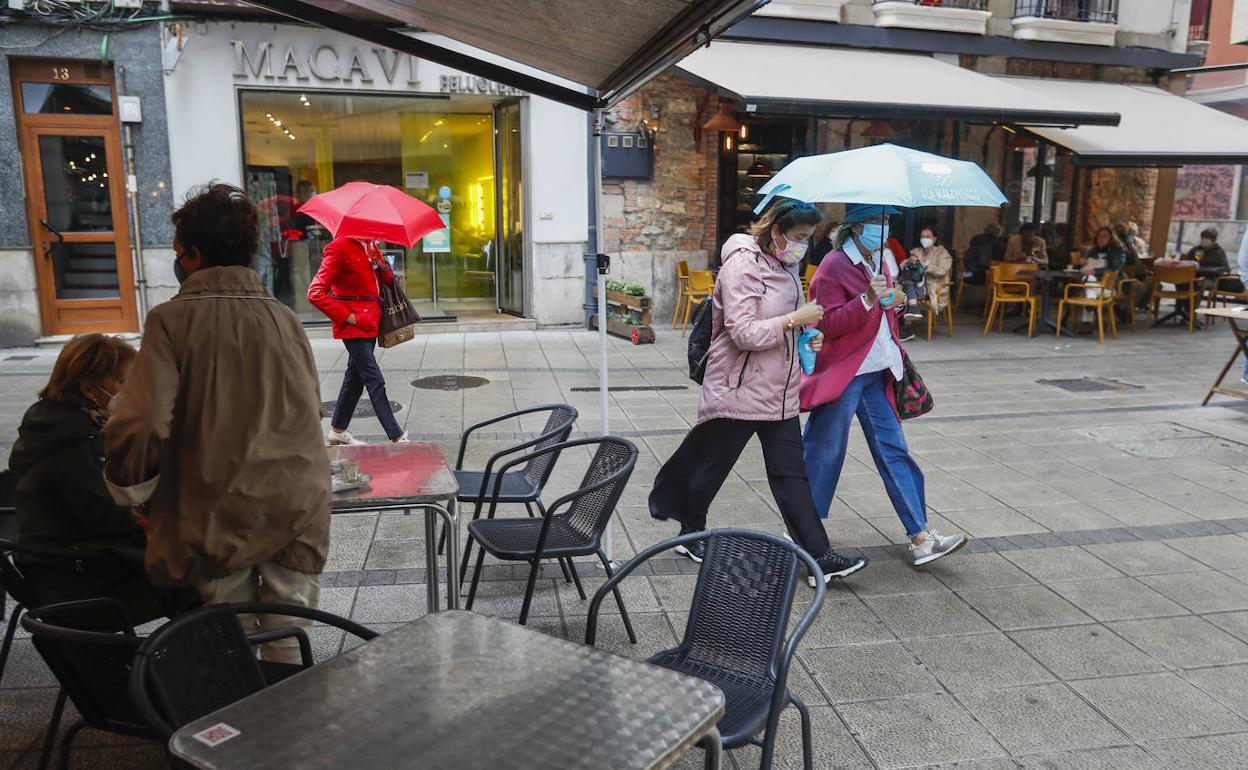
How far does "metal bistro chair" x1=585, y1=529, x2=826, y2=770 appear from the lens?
273 cm

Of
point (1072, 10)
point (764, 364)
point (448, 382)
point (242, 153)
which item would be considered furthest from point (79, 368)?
point (1072, 10)

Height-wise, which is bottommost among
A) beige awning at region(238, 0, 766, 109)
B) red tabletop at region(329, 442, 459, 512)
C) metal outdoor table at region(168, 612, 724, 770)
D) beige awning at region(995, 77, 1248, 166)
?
metal outdoor table at region(168, 612, 724, 770)

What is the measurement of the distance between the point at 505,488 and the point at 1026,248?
12.7 m

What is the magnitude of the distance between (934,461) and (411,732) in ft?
18.5

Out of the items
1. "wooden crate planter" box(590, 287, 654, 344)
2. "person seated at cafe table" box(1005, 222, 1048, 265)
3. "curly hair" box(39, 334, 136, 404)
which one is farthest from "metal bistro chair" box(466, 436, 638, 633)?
"person seated at cafe table" box(1005, 222, 1048, 265)

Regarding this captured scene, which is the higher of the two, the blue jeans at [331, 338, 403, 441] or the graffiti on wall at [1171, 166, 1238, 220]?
the graffiti on wall at [1171, 166, 1238, 220]

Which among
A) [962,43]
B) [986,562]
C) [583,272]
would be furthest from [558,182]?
[986,562]

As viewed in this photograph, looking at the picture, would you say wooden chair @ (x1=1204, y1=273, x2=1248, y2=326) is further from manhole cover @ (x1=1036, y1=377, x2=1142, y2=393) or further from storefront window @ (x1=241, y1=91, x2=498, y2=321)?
storefront window @ (x1=241, y1=91, x2=498, y2=321)

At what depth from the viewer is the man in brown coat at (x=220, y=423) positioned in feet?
8.29

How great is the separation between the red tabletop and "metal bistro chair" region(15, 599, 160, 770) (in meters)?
0.88

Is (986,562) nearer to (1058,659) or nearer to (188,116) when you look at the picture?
(1058,659)

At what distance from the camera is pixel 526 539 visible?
12.8 feet

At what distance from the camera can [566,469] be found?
6.52 metres

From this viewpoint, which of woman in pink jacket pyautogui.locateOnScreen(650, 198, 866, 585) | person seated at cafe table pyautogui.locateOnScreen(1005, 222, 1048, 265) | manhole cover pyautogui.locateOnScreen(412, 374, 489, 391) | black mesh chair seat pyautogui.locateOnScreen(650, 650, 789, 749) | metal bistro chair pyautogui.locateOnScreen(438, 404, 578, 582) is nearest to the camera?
black mesh chair seat pyautogui.locateOnScreen(650, 650, 789, 749)
